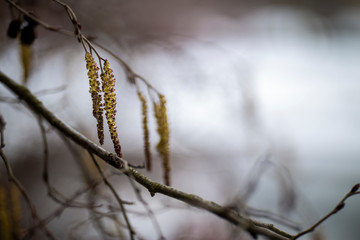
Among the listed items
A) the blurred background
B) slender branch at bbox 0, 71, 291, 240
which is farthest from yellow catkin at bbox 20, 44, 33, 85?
the blurred background

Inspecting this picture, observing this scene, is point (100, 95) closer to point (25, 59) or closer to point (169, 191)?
point (169, 191)

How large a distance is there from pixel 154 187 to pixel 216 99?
123cm

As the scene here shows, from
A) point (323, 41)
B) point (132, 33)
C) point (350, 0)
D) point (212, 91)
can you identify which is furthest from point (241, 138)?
point (350, 0)

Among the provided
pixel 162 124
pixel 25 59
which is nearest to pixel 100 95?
pixel 162 124

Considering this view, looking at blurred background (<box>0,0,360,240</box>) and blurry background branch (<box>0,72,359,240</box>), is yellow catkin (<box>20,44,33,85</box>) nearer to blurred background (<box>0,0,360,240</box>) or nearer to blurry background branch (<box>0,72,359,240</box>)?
blurry background branch (<box>0,72,359,240</box>)

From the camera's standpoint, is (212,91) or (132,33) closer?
(212,91)

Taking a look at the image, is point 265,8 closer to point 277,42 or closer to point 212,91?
point 277,42

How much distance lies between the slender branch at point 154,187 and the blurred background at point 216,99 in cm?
25

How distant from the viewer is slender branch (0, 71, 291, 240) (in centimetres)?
30

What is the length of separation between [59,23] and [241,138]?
1.29 m

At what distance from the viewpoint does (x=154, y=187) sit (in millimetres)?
353

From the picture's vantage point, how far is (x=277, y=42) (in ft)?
8.16

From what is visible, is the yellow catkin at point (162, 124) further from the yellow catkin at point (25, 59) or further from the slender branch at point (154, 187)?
the yellow catkin at point (25, 59)

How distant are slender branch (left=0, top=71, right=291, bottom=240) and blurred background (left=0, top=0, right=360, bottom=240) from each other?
25 centimetres
